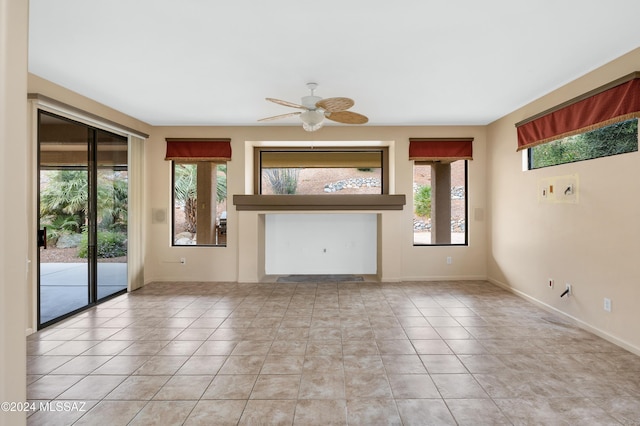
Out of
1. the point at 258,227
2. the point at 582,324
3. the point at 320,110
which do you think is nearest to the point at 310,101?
the point at 320,110

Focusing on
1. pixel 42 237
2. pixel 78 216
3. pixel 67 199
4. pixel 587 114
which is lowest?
pixel 42 237

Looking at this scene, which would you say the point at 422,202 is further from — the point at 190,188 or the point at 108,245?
the point at 108,245

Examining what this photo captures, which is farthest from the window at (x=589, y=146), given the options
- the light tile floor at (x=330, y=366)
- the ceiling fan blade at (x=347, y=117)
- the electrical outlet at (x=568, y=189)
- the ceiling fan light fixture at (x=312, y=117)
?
the ceiling fan light fixture at (x=312, y=117)

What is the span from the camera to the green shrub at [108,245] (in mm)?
4348

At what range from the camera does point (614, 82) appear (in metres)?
3.17

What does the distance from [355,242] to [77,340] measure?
14.2ft

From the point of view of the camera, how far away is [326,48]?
2980 mm

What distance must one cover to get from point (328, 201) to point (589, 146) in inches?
137

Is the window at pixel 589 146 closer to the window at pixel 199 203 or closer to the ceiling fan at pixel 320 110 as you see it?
the ceiling fan at pixel 320 110

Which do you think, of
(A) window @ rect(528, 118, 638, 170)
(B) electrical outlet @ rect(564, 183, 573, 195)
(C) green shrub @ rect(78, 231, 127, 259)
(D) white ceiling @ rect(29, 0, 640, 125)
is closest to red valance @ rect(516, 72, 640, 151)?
(A) window @ rect(528, 118, 638, 170)

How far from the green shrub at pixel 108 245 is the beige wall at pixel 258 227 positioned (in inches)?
24.2

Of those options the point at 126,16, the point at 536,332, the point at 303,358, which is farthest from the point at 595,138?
the point at 126,16

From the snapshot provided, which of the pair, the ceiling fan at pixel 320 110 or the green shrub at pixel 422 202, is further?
the green shrub at pixel 422 202

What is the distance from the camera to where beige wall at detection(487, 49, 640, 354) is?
3.07 metres
